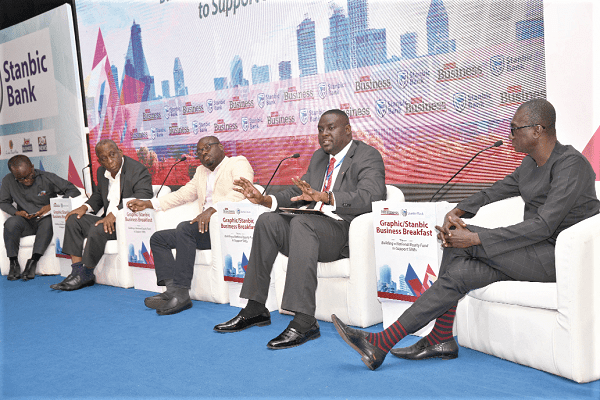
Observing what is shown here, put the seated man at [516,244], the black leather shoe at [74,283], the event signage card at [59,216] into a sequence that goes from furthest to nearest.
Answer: the event signage card at [59,216] → the black leather shoe at [74,283] → the seated man at [516,244]

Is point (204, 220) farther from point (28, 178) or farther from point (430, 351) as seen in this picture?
point (28, 178)

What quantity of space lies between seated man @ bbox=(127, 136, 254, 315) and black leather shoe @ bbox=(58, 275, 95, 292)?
3.16 feet

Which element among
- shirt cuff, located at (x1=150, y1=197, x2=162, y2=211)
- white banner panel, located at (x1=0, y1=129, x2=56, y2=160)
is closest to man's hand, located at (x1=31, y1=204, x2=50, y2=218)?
white banner panel, located at (x1=0, y1=129, x2=56, y2=160)

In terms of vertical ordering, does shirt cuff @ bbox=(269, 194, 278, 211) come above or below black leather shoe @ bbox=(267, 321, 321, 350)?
above

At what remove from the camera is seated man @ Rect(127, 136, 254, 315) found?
3.79 meters

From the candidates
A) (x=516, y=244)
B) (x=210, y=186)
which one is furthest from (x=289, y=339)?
(x=210, y=186)

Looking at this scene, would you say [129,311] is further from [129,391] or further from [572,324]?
[572,324]

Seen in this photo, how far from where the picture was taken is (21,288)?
5.04 meters

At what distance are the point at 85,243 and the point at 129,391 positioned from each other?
9.17 ft

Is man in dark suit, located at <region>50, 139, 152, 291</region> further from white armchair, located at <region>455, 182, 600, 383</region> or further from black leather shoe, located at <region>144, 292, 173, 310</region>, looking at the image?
white armchair, located at <region>455, 182, 600, 383</region>

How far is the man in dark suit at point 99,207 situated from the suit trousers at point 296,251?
191 centimetres

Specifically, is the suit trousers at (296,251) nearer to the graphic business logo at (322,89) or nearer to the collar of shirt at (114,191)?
the graphic business logo at (322,89)

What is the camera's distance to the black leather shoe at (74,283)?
4.77 metres

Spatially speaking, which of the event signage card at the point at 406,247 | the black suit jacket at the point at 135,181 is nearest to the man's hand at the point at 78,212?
the black suit jacket at the point at 135,181
